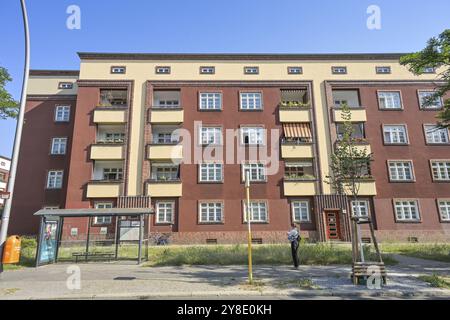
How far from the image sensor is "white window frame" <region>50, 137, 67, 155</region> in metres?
26.2

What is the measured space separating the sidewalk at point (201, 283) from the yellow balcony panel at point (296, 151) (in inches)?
541

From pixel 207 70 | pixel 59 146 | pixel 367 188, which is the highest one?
pixel 207 70

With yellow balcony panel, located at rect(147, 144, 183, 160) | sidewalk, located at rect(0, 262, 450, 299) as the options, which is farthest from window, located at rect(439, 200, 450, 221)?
yellow balcony panel, located at rect(147, 144, 183, 160)

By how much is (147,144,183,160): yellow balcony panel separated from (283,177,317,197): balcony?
9.29 m

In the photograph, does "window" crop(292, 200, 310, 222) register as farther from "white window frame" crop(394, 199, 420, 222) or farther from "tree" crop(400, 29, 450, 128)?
"tree" crop(400, 29, 450, 128)

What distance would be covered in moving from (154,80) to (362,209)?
70.7 ft

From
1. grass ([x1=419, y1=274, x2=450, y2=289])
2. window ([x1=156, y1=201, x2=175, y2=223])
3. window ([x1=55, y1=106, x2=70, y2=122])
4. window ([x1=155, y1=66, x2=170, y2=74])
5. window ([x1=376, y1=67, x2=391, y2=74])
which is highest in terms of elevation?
window ([x1=155, y1=66, x2=170, y2=74])

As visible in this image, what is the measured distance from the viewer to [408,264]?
478 inches

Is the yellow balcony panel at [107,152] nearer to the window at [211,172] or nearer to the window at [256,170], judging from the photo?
the window at [211,172]

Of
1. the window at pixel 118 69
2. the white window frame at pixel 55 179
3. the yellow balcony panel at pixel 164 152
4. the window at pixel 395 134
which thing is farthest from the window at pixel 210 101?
the window at pixel 395 134

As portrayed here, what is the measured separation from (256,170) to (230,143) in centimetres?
326

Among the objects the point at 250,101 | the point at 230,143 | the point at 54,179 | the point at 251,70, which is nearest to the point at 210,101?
the point at 250,101

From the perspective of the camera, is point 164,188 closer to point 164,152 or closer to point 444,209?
point 164,152

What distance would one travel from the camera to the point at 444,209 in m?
23.5
